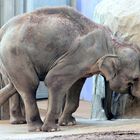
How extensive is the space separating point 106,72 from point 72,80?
18 centimetres

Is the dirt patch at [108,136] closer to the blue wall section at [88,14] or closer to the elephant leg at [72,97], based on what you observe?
the elephant leg at [72,97]

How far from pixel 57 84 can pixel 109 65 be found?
0.27 m

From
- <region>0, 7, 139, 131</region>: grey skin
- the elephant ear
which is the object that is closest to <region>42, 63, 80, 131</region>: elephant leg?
<region>0, 7, 139, 131</region>: grey skin

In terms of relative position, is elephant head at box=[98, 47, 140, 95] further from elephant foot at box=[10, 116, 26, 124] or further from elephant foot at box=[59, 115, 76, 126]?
elephant foot at box=[10, 116, 26, 124]

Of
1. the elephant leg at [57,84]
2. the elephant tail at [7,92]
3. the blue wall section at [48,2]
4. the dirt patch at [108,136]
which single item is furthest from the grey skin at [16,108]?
the blue wall section at [48,2]

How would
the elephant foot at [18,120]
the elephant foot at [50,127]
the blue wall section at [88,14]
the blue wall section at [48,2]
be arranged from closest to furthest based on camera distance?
the elephant foot at [50,127] → the elephant foot at [18,120] → the blue wall section at [88,14] → the blue wall section at [48,2]

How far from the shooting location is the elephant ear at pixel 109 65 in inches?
96.9

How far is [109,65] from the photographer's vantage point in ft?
8.07

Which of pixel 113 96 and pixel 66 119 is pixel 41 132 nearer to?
pixel 66 119

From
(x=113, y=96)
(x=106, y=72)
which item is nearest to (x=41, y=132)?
(x=106, y=72)

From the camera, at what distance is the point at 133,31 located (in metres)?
2.93

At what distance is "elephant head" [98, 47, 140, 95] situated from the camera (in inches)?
97.7

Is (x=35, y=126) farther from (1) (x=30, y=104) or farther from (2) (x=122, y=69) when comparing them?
(2) (x=122, y=69)

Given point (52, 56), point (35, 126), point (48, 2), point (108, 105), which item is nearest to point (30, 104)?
point (35, 126)
